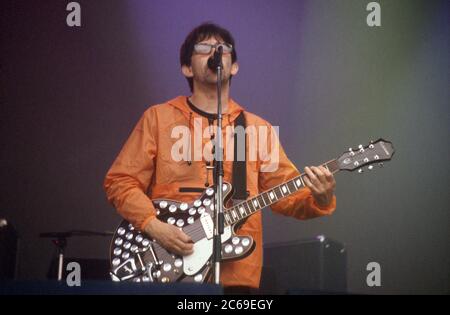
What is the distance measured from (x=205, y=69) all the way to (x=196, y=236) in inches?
43.3

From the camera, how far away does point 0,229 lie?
3.96 meters

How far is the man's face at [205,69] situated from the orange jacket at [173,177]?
0.16 m

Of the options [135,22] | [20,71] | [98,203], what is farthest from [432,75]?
[20,71]

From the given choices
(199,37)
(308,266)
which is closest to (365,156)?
(308,266)

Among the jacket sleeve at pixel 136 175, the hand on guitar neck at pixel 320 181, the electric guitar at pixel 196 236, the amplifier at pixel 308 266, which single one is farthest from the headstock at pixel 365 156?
the jacket sleeve at pixel 136 175

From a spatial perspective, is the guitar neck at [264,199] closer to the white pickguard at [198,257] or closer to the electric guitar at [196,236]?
the electric guitar at [196,236]

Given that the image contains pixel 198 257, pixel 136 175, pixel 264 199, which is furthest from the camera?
pixel 136 175

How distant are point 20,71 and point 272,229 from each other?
2.02 meters

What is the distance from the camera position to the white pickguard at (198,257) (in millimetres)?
3680

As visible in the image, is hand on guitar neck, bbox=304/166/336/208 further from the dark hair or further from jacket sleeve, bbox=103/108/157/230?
the dark hair

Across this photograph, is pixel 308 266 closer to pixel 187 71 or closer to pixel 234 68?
pixel 234 68

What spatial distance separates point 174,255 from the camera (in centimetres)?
372

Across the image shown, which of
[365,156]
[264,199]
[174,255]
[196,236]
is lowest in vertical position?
[174,255]

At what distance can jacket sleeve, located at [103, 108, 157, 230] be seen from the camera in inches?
150
